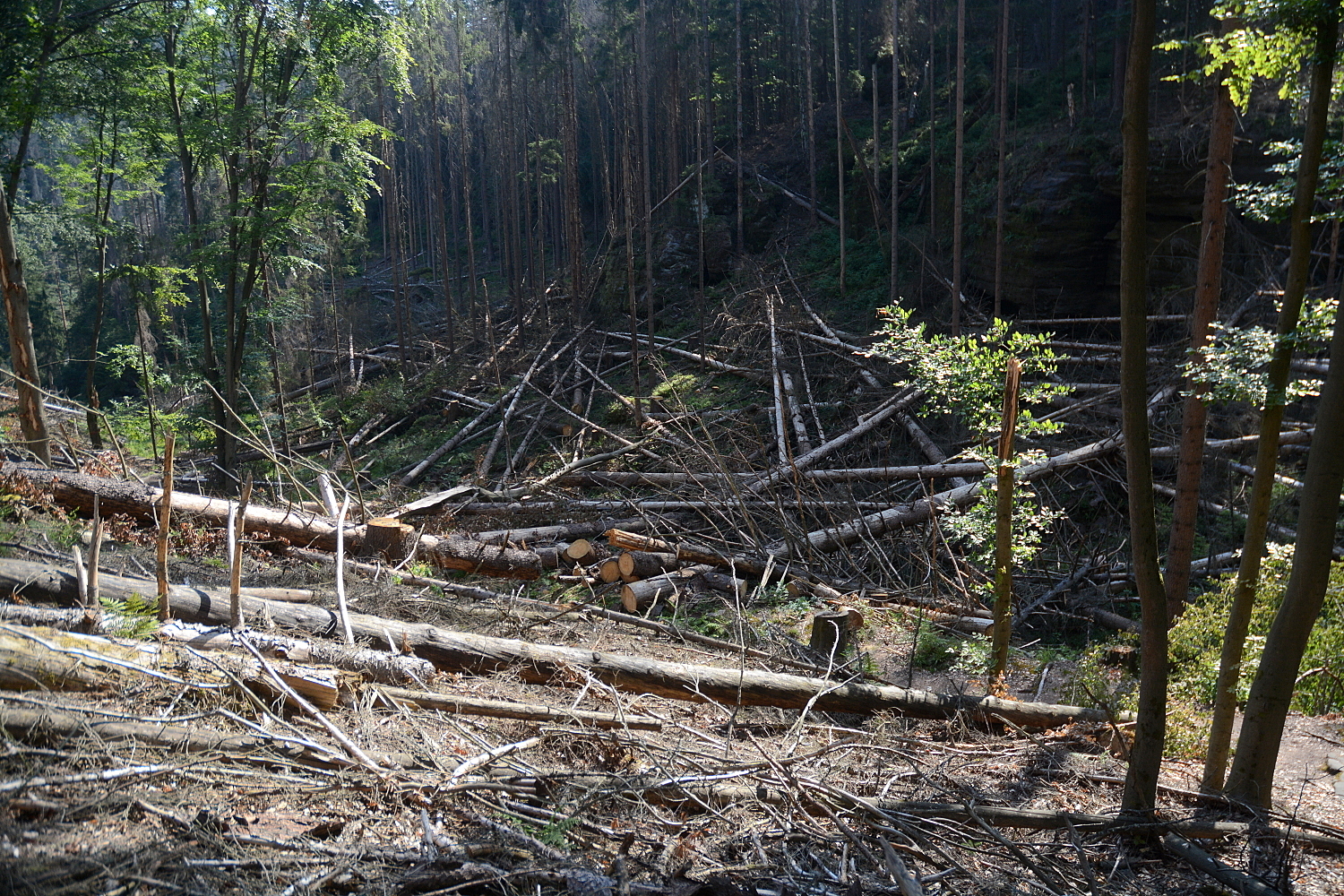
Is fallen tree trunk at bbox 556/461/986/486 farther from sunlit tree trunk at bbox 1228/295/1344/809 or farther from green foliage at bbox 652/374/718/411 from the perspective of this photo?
sunlit tree trunk at bbox 1228/295/1344/809

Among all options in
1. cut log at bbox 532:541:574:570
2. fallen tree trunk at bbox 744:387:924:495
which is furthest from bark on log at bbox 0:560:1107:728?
fallen tree trunk at bbox 744:387:924:495

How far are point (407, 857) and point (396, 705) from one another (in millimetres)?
1573

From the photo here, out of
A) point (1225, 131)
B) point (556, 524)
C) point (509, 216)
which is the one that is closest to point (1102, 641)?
point (1225, 131)

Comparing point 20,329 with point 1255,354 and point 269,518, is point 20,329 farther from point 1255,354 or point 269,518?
point 1255,354

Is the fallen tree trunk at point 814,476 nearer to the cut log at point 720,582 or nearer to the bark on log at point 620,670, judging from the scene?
the cut log at point 720,582

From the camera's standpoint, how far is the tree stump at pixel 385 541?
921 cm

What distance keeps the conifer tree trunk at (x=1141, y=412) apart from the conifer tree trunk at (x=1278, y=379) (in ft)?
2.15

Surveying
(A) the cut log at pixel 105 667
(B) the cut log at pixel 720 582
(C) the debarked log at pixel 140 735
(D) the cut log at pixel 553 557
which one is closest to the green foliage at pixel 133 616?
(A) the cut log at pixel 105 667

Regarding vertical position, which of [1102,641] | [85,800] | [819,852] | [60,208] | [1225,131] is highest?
[60,208]

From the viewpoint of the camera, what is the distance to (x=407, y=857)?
2.94m

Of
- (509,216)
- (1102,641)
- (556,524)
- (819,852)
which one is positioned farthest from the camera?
(509,216)

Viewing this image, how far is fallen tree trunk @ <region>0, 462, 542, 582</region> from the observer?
320 inches

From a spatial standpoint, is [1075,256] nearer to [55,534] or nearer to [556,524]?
[556,524]

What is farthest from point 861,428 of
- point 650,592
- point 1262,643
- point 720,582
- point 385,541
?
point 1262,643
